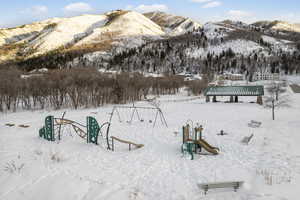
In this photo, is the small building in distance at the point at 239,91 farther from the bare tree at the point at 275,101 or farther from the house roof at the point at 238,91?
the bare tree at the point at 275,101

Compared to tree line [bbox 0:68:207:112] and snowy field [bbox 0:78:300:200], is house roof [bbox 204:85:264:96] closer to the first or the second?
tree line [bbox 0:68:207:112]

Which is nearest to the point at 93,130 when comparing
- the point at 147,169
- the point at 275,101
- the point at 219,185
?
the point at 147,169

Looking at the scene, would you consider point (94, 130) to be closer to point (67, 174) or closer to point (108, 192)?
point (67, 174)

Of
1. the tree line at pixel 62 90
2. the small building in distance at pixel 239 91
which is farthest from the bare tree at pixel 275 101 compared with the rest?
the tree line at pixel 62 90

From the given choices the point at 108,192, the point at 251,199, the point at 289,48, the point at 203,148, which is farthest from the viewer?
the point at 289,48

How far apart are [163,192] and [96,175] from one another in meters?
3.00

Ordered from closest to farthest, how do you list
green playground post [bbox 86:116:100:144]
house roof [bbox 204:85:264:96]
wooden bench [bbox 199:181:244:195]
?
wooden bench [bbox 199:181:244:195] → green playground post [bbox 86:116:100:144] → house roof [bbox 204:85:264:96]

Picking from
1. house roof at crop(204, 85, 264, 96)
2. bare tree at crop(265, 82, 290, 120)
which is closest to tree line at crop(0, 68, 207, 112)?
house roof at crop(204, 85, 264, 96)

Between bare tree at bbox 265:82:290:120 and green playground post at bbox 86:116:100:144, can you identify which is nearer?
green playground post at bbox 86:116:100:144

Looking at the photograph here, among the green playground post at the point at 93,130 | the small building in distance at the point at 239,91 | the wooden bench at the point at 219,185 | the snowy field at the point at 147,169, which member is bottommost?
the snowy field at the point at 147,169

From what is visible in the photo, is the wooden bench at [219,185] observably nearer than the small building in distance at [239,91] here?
Yes

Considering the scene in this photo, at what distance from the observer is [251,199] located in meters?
7.39

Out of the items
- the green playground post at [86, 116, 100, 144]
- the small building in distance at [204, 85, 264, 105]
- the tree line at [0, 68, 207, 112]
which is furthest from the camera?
the tree line at [0, 68, 207, 112]

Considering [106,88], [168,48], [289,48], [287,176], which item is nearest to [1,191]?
[287,176]
